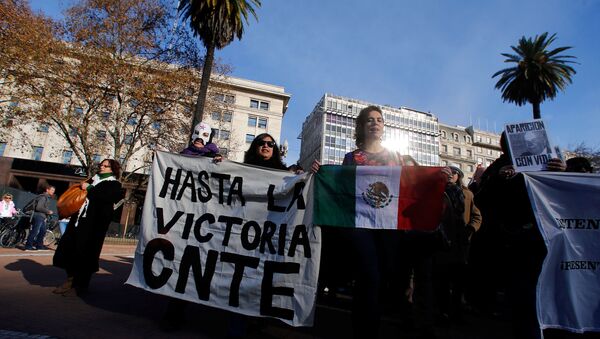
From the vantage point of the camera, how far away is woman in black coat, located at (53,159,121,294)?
168 inches

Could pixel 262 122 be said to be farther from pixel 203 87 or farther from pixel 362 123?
pixel 362 123

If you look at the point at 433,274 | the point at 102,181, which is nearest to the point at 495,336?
the point at 433,274

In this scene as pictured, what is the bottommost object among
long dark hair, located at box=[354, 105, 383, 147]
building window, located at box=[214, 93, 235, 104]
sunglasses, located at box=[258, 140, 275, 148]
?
sunglasses, located at box=[258, 140, 275, 148]

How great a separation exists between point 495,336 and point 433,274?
0.95 metres

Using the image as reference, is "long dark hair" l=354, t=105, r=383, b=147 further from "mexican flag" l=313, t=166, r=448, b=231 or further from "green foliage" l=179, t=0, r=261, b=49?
"green foliage" l=179, t=0, r=261, b=49

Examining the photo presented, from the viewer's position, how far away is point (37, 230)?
10.6 metres

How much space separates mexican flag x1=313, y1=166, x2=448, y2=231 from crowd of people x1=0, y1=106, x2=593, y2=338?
128mm

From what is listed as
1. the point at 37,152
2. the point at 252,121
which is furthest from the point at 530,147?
the point at 252,121

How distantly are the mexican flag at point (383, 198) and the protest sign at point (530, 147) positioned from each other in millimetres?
662

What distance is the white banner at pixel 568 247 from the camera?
8.95ft

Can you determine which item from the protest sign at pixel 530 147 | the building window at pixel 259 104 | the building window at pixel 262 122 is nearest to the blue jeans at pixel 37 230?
the protest sign at pixel 530 147

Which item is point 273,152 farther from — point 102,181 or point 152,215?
point 102,181

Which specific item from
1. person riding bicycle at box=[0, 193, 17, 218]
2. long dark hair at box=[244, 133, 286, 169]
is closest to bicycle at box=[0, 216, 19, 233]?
person riding bicycle at box=[0, 193, 17, 218]

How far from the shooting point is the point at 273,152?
4059 mm
